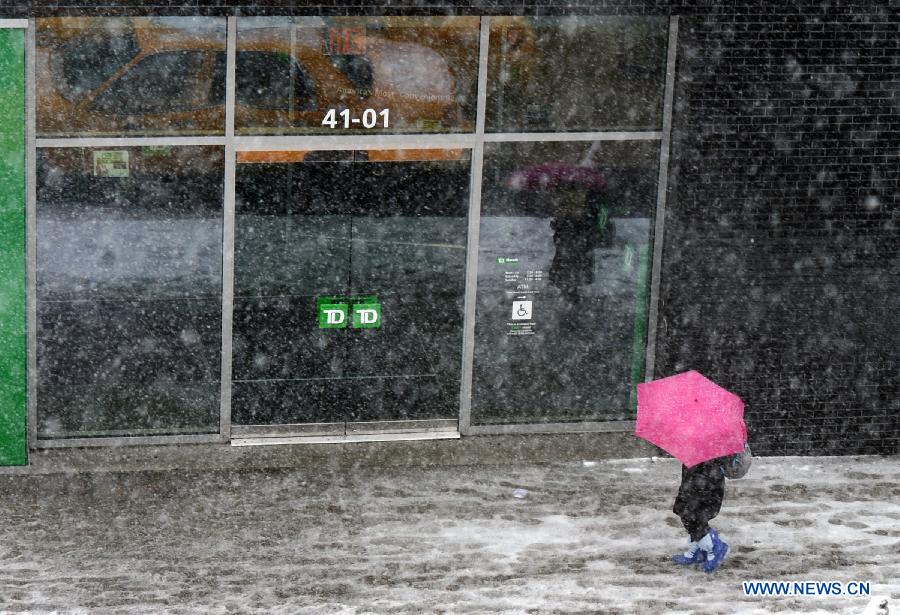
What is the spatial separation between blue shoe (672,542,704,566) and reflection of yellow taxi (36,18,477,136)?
387 cm

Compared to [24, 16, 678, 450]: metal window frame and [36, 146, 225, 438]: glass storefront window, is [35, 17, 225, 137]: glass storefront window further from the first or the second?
[36, 146, 225, 438]: glass storefront window

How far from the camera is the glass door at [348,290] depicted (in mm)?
11250

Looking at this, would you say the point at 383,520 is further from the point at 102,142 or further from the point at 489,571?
the point at 102,142

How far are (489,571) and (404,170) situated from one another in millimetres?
3493

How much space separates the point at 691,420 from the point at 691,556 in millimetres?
1168

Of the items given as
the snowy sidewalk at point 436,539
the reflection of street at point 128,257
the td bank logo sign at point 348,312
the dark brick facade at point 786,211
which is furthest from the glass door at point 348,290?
the dark brick facade at point 786,211

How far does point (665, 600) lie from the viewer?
912cm

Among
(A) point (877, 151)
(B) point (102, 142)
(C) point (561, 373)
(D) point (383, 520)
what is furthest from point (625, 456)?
(B) point (102, 142)

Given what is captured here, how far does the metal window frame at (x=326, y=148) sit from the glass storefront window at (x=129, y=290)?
69 millimetres

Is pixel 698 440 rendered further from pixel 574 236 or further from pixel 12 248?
pixel 12 248

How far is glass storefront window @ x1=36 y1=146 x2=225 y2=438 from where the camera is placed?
35.7ft

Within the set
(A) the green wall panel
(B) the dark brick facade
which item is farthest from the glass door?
(A) the green wall panel

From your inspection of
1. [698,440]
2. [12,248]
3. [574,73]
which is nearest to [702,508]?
[698,440]

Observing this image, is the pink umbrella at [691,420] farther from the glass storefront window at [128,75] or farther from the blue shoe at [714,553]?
the glass storefront window at [128,75]
